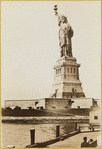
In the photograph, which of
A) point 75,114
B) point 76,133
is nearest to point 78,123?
point 75,114

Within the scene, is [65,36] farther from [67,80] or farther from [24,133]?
[24,133]

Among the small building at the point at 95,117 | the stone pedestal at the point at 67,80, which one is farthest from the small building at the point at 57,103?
the small building at the point at 95,117

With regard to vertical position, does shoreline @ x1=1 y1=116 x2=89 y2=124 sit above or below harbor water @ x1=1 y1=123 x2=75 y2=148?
above

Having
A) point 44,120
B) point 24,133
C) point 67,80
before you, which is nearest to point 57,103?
point 67,80

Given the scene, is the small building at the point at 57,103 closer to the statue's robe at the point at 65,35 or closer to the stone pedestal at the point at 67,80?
the stone pedestal at the point at 67,80

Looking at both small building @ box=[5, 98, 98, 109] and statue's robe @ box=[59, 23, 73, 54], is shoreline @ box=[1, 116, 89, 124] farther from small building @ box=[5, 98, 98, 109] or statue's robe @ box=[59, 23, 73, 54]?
statue's robe @ box=[59, 23, 73, 54]

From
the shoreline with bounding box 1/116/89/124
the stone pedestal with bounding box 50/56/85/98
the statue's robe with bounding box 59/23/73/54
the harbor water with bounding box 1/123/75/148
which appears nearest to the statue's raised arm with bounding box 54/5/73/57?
the statue's robe with bounding box 59/23/73/54
